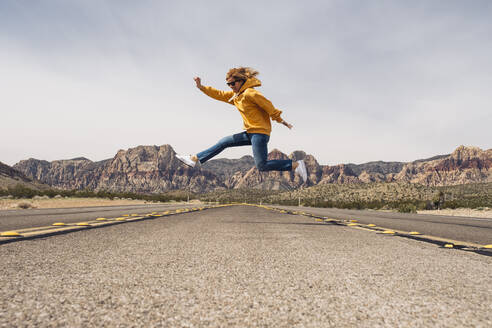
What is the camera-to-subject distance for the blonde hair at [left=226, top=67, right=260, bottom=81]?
25.2 ft

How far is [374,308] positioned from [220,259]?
137 cm

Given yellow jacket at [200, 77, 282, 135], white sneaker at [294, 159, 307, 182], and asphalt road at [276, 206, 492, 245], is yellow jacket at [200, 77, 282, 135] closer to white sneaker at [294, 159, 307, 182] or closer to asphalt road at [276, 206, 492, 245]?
white sneaker at [294, 159, 307, 182]

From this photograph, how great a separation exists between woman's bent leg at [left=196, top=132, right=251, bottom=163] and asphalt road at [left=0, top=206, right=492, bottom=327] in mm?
5340

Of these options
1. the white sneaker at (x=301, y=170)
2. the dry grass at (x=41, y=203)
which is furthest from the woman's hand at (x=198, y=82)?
the dry grass at (x=41, y=203)

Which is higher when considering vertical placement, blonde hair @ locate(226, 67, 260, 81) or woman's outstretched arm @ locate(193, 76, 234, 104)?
blonde hair @ locate(226, 67, 260, 81)

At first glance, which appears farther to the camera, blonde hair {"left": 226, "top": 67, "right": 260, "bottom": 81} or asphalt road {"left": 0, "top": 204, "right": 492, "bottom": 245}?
blonde hair {"left": 226, "top": 67, "right": 260, "bottom": 81}

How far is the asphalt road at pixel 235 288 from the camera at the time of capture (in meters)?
1.26

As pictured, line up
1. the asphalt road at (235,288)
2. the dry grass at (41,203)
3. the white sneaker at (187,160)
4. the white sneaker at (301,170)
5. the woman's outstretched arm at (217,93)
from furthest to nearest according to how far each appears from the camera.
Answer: the dry grass at (41,203) < the white sneaker at (301,170) < the white sneaker at (187,160) < the woman's outstretched arm at (217,93) < the asphalt road at (235,288)

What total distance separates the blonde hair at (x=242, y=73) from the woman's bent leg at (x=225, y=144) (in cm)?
134

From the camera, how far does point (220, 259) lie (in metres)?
2.56

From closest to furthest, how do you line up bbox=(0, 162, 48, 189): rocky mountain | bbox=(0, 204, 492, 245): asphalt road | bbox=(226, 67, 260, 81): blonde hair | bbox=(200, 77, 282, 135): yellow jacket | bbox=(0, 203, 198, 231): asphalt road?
bbox=(0, 204, 492, 245): asphalt road
bbox=(0, 203, 198, 231): asphalt road
bbox=(200, 77, 282, 135): yellow jacket
bbox=(226, 67, 260, 81): blonde hair
bbox=(0, 162, 48, 189): rocky mountain

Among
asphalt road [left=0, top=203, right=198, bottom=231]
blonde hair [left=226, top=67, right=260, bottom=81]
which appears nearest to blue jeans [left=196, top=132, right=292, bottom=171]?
blonde hair [left=226, top=67, right=260, bottom=81]

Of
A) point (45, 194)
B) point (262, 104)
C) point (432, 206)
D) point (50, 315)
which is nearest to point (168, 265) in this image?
point (50, 315)

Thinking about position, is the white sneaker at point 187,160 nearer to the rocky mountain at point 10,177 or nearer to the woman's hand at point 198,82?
the woman's hand at point 198,82
